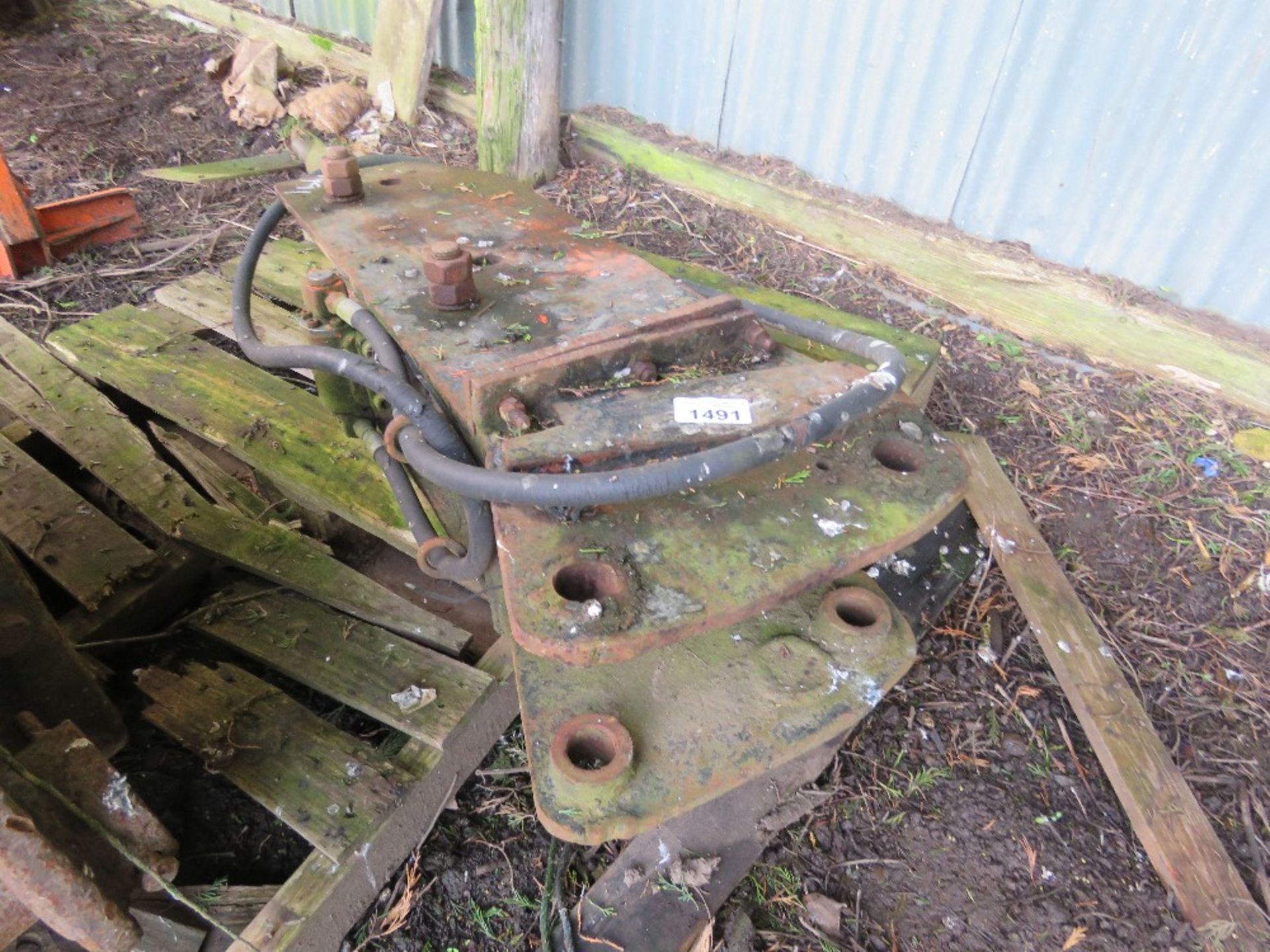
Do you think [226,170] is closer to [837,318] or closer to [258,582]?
[258,582]

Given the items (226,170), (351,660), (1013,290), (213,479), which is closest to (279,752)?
(351,660)

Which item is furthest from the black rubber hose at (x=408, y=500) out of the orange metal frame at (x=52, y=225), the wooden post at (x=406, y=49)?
the wooden post at (x=406, y=49)

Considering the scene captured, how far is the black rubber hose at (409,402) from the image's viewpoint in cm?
127

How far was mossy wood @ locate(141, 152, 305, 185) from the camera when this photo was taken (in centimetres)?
387

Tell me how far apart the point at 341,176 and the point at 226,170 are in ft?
8.64

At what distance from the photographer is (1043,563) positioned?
2004 mm

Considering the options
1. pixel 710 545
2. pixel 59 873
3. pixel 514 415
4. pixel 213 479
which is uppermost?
pixel 514 415

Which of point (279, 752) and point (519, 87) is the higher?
point (519, 87)

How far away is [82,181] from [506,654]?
3.84 meters

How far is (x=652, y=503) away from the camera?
4.09ft

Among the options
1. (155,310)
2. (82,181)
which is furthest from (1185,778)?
(82,181)

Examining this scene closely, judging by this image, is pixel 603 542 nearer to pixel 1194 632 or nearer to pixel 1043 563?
pixel 1043 563

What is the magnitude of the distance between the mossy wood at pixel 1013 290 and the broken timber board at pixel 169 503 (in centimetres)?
221

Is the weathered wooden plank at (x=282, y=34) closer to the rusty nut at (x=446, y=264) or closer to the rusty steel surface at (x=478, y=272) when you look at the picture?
the rusty steel surface at (x=478, y=272)
